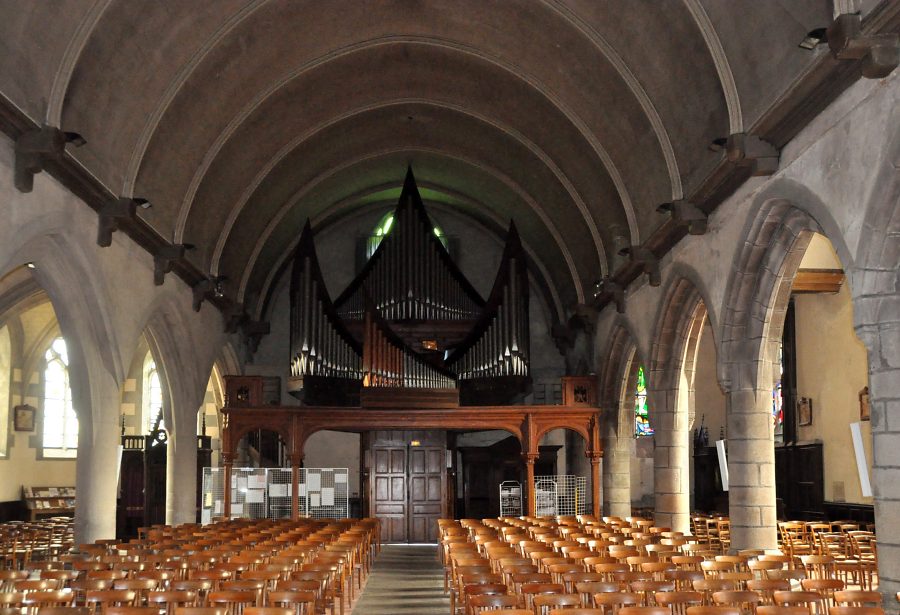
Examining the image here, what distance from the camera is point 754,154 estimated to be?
14180 millimetres

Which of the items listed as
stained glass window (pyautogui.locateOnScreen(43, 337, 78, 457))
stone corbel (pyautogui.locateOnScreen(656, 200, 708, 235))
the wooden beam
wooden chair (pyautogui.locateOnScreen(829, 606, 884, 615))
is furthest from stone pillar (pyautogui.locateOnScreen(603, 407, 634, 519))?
wooden chair (pyautogui.locateOnScreen(829, 606, 884, 615))

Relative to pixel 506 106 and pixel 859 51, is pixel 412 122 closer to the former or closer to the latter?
pixel 506 106

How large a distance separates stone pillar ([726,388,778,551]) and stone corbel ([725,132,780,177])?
3.70m

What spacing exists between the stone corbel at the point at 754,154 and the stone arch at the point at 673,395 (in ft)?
19.1

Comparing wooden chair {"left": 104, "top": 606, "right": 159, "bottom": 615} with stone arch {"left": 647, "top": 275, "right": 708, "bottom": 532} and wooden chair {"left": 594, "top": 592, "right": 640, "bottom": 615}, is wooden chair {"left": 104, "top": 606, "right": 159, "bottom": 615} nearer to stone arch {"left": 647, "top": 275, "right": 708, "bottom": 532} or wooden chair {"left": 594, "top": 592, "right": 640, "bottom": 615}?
wooden chair {"left": 594, "top": 592, "right": 640, "bottom": 615}

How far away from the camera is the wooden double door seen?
27.9 m

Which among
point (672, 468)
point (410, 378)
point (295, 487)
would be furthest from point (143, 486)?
point (672, 468)

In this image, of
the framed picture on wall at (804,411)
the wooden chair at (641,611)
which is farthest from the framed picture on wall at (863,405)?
the wooden chair at (641,611)

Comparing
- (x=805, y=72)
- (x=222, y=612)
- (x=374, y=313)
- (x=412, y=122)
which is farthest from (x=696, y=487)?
(x=222, y=612)

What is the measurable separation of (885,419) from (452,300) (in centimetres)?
1932

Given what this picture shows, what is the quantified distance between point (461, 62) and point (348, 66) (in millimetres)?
2609

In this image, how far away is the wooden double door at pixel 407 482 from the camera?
27.9m

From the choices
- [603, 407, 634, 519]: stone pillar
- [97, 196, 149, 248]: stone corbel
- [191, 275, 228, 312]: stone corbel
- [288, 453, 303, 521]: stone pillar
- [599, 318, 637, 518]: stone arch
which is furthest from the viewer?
[603, 407, 634, 519]: stone pillar

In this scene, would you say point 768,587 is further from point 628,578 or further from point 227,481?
point 227,481
